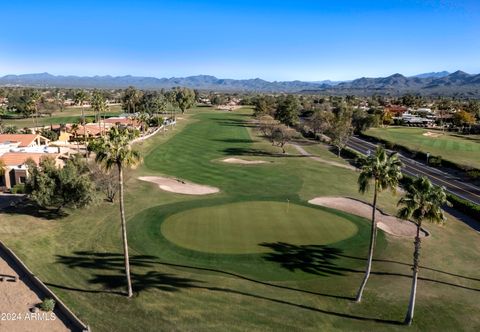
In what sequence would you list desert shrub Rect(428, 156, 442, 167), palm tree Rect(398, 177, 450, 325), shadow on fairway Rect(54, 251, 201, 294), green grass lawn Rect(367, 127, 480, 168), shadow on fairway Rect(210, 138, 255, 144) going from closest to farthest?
palm tree Rect(398, 177, 450, 325), shadow on fairway Rect(54, 251, 201, 294), desert shrub Rect(428, 156, 442, 167), green grass lawn Rect(367, 127, 480, 168), shadow on fairway Rect(210, 138, 255, 144)

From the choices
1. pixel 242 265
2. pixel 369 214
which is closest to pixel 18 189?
pixel 242 265

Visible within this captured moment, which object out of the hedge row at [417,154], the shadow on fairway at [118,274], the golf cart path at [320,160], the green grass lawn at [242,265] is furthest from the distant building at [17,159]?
the hedge row at [417,154]

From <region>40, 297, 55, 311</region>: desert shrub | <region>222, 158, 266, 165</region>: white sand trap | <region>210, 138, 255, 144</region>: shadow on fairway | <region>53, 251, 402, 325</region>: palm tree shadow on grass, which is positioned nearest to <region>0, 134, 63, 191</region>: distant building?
<region>53, 251, 402, 325</region>: palm tree shadow on grass

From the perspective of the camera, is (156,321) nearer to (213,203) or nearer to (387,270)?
(387,270)

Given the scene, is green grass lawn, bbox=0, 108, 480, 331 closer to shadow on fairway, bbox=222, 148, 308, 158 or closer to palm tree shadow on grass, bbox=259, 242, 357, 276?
palm tree shadow on grass, bbox=259, 242, 357, 276

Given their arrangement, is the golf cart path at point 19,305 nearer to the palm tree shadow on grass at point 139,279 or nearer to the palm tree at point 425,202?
the palm tree shadow on grass at point 139,279
